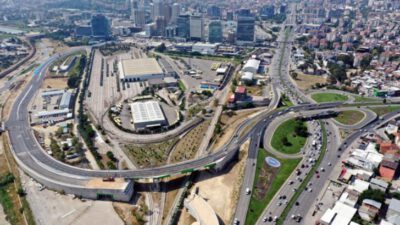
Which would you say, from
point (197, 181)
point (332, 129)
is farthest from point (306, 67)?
point (197, 181)

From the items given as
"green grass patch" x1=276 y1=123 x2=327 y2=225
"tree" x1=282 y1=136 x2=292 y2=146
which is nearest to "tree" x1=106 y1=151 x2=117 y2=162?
"green grass patch" x1=276 y1=123 x2=327 y2=225

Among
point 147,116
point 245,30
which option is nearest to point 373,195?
point 147,116

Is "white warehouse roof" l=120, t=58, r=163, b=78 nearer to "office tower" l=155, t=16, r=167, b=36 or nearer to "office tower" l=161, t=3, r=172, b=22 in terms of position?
"office tower" l=155, t=16, r=167, b=36

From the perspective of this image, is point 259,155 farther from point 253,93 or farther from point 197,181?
point 253,93

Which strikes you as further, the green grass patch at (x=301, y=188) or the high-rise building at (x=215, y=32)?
the high-rise building at (x=215, y=32)

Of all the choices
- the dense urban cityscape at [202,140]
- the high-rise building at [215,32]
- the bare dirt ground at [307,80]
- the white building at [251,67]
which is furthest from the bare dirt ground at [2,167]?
the high-rise building at [215,32]

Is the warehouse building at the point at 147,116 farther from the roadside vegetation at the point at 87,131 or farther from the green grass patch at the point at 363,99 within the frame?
the green grass patch at the point at 363,99
